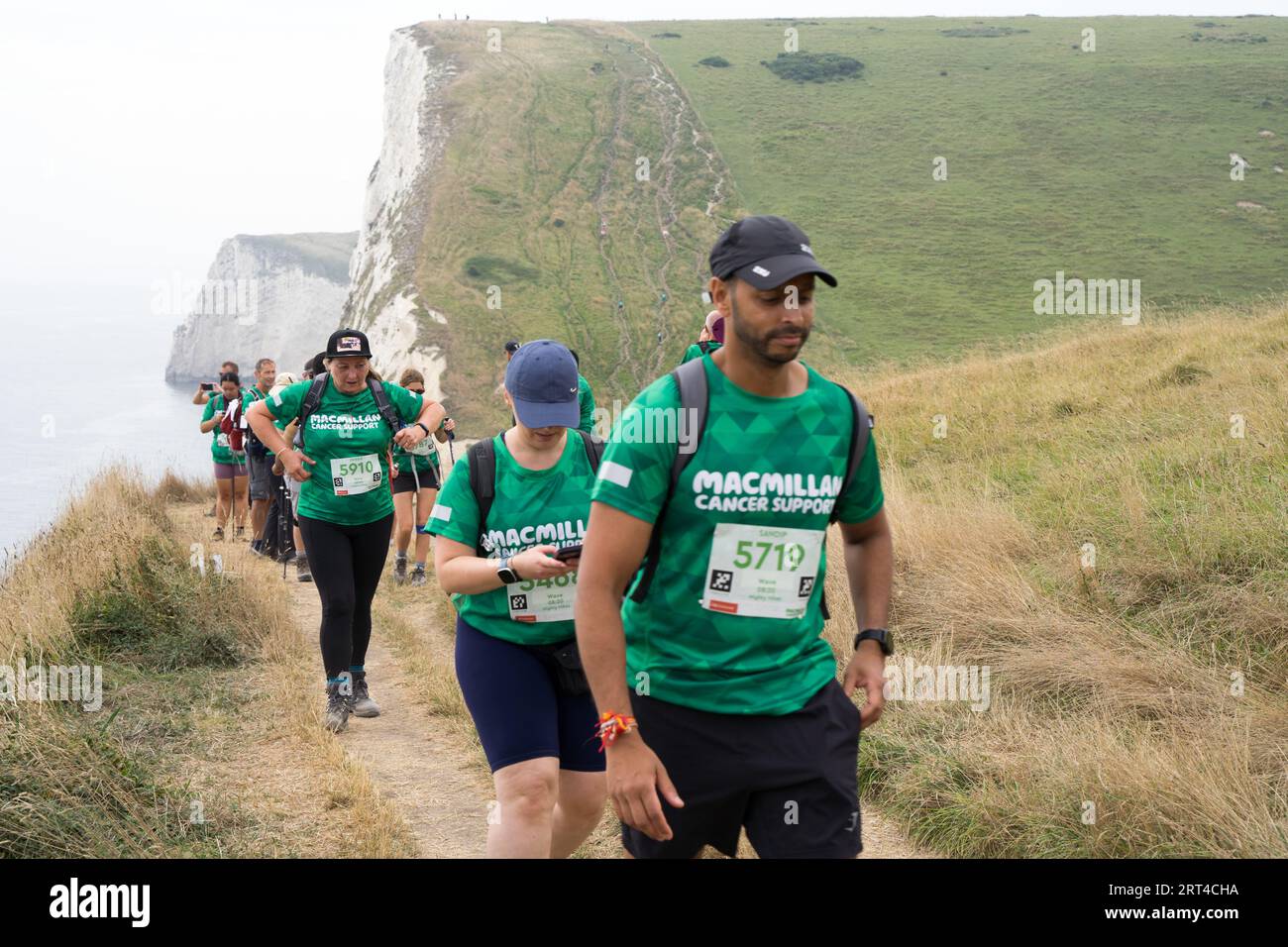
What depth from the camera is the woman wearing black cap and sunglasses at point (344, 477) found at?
6.71 meters

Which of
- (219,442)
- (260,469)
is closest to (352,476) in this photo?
(260,469)

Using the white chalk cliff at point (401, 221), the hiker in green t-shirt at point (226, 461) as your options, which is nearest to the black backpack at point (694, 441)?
the hiker in green t-shirt at point (226, 461)

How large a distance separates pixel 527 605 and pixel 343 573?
3201 mm

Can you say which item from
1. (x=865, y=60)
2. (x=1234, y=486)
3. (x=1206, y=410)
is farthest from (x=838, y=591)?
(x=865, y=60)

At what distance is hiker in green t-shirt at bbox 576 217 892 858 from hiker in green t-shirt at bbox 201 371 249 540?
12.4 m

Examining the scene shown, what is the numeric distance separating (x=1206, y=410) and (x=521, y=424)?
27.8 ft

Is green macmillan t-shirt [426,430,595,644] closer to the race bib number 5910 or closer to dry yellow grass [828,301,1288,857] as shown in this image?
A: dry yellow grass [828,301,1288,857]

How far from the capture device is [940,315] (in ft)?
150

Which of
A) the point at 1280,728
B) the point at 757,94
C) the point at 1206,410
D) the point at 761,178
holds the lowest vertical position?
the point at 1280,728

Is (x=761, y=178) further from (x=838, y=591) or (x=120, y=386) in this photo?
(x=838, y=591)

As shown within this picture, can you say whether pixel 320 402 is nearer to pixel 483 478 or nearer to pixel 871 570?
pixel 483 478

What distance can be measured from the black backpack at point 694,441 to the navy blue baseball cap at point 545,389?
3.49 ft
